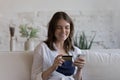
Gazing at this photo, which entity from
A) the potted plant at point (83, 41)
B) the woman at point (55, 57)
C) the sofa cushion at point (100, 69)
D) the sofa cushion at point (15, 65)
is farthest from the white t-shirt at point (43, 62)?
the potted plant at point (83, 41)

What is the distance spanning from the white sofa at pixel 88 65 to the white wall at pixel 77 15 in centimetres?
145

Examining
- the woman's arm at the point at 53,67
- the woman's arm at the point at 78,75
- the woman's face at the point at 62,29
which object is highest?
the woman's face at the point at 62,29

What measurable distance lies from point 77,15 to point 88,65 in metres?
1.64

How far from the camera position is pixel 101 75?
2266 millimetres

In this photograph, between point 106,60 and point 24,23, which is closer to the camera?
point 106,60

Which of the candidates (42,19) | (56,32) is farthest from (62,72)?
(42,19)

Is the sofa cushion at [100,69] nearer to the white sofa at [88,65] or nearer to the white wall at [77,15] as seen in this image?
the white sofa at [88,65]

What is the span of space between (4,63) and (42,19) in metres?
1.68

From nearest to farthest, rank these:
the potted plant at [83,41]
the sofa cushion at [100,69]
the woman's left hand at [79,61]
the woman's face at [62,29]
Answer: the woman's left hand at [79,61], the woman's face at [62,29], the sofa cushion at [100,69], the potted plant at [83,41]

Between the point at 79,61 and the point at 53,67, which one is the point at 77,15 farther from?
the point at 53,67

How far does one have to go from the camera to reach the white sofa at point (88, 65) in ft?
7.05

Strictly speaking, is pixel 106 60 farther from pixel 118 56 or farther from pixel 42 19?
pixel 42 19

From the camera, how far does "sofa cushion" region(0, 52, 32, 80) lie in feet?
7.02

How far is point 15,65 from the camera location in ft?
7.11
